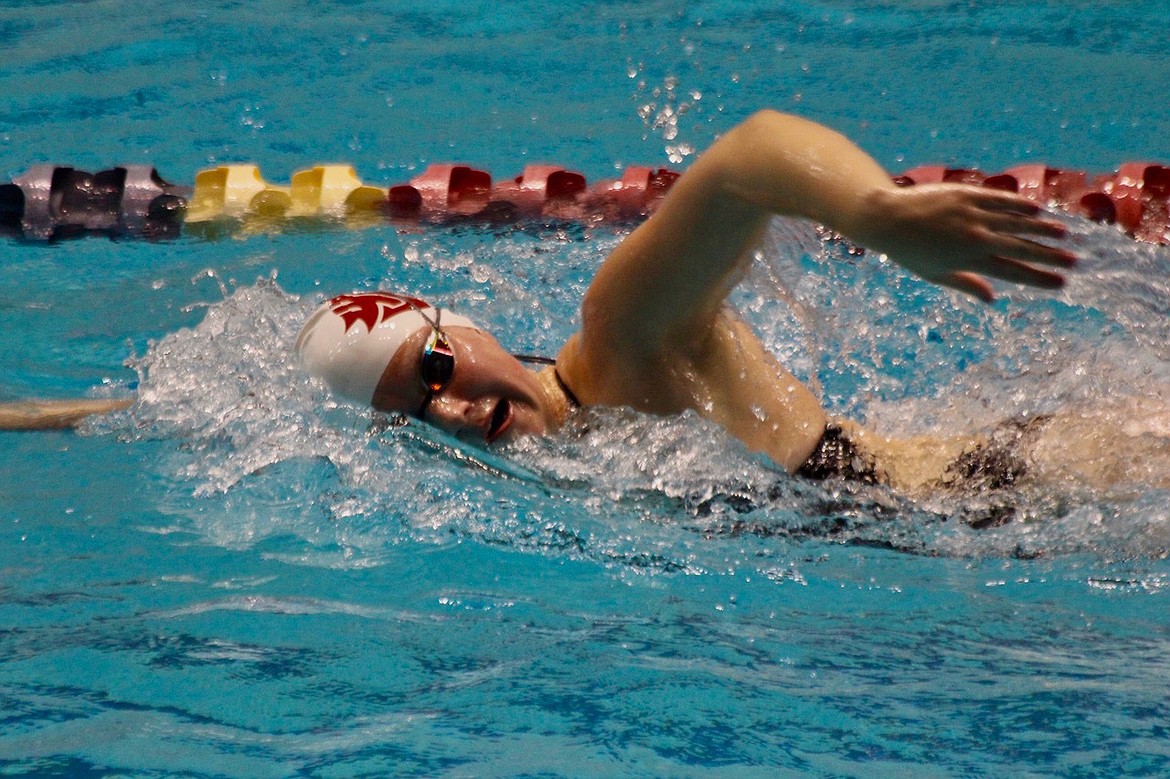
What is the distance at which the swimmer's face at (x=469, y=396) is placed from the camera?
2.49 metres

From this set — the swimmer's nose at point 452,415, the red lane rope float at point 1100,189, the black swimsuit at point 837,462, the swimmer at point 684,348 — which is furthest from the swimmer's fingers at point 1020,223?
the red lane rope float at point 1100,189

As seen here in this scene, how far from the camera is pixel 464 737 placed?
202 centimetres

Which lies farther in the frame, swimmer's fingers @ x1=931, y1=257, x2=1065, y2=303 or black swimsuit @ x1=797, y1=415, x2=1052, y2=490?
black swimsuit @ x1=797, y1=415, x2=1052, y2=490

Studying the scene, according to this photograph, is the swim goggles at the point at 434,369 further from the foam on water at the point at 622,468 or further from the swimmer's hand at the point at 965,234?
the swimmer's hand at the point at 965,234

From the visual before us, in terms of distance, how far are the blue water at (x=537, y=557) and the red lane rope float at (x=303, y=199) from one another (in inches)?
4.3

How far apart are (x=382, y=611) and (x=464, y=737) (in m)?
0.49

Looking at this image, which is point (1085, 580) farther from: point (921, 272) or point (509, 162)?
point (509, 162)

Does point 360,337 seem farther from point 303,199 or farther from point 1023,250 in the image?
point 303,199

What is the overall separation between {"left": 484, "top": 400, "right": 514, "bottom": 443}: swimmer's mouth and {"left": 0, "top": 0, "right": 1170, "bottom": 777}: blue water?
65 millimetres

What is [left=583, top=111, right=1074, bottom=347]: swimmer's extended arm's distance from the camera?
1.67m

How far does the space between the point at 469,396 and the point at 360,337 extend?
0.27 meters

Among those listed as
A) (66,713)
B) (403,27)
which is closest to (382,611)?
(66,713)

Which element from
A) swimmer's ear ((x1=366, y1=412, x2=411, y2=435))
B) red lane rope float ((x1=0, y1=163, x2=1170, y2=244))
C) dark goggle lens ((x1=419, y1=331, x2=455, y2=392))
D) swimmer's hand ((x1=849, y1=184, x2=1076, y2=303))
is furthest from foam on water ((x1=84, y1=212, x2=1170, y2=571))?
red lane rope float ((x1=0, y1=163, x2=1170, y2=244))

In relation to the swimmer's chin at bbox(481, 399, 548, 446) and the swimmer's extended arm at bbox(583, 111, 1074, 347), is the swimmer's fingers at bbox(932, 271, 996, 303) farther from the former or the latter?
the swimmer's chin at bbox(481, 399, 548, 446)
